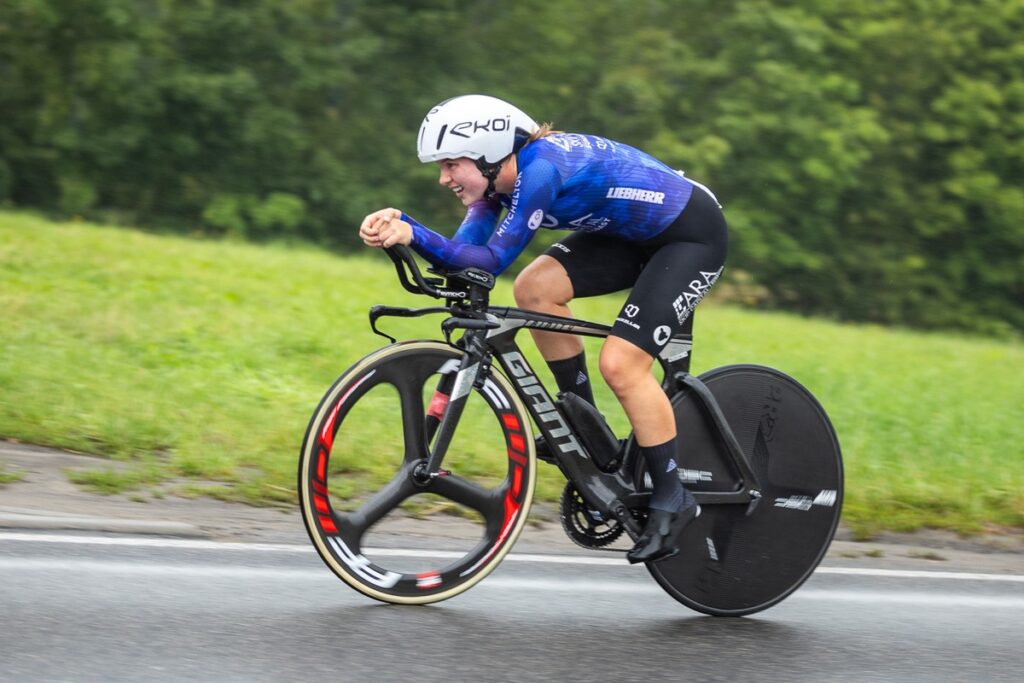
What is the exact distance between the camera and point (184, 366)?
872 cm

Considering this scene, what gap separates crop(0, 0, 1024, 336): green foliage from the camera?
25641 millimetres

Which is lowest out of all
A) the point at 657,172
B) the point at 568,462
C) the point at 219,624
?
the point at 219,624

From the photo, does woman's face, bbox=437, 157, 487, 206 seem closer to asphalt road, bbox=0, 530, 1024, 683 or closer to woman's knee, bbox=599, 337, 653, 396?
woman's knee, bbox=599, 337, 653, 396

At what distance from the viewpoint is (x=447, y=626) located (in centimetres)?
457

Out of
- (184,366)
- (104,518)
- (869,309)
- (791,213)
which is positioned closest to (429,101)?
(791,213)

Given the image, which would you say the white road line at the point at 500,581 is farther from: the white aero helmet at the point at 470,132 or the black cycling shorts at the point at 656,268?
the white aero helmet at the point at 470,132

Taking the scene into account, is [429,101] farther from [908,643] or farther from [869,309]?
[908,643]

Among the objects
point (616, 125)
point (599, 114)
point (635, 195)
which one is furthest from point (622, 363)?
point (599, 114)

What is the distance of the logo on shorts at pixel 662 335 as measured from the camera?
4832 mm

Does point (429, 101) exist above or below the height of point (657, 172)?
above

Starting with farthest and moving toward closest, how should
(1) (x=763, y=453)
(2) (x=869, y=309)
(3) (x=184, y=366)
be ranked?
(2) (x=869, y=309), (3) (x=184, y=366), (1) (x=763, y=453)

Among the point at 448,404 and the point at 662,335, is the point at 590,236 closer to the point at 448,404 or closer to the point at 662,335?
the point at 662,335

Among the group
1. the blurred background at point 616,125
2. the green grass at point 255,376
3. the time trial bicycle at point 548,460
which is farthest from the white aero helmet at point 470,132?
the blurred background at point 616,125

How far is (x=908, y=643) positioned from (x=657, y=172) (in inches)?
73.0
